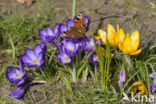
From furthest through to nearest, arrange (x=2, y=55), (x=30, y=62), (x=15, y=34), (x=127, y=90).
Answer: (x=15, y=34)
(x=2, y=55)
(x=30, y=62)
(x=127, y=90)

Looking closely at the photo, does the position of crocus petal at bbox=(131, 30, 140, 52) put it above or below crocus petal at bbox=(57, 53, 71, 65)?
above

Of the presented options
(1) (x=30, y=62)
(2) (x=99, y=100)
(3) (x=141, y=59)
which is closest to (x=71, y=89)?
(2) (x=99, y=100)

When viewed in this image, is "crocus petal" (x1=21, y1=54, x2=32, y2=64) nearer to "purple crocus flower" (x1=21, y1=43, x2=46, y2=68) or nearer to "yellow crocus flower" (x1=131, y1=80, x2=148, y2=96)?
"purple crocus flower" (x1=21, y1=43, x2=46, y2=68)

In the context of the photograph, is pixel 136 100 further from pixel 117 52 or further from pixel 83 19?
pixel 83 19

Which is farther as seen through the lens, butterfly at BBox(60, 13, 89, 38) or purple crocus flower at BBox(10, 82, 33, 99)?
purple crocus flower at BBox(10, 82, 33, 99)

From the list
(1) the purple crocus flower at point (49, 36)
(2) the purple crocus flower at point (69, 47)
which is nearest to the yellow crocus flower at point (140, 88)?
(2) the purple crocus flower at point (69, 47)

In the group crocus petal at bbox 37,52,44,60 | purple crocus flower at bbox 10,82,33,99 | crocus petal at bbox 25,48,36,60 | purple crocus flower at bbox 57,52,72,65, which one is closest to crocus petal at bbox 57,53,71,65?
purple crocus flower at bbox 57,52,72,65

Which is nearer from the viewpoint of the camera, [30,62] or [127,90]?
[127,90]
